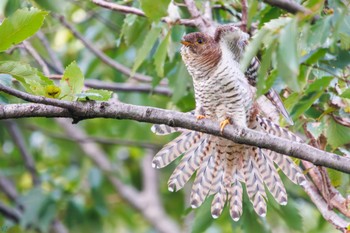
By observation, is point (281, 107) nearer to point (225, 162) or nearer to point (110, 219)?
point (225, 162)

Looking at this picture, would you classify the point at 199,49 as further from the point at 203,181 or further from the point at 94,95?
the point at 94,95

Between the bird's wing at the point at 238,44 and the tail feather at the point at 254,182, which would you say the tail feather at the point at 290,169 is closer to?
the tail feather at the point at 254,182

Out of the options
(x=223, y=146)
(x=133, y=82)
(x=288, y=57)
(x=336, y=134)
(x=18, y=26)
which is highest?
(x=288, y=57)

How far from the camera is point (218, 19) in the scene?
14.4 feet

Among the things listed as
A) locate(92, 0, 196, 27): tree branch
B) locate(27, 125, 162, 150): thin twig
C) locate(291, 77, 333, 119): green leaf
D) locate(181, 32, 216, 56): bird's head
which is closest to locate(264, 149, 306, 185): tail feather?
locate(291, 77, 333, 119): green leaf

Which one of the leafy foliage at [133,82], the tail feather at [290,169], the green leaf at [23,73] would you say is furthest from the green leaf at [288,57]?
the tail feather at [290,169]

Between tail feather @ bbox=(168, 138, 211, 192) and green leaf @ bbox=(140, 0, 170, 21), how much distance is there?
1006mm

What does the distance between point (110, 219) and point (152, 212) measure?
38 cm

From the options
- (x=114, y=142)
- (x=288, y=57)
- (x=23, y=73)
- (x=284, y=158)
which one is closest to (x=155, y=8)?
(x=23, y=73)

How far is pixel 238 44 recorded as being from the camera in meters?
3.42

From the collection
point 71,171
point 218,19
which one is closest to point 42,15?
point 218,19

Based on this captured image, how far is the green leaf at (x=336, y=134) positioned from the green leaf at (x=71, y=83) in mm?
1144

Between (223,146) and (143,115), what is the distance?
1.17 meters

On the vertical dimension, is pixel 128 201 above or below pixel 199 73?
below
